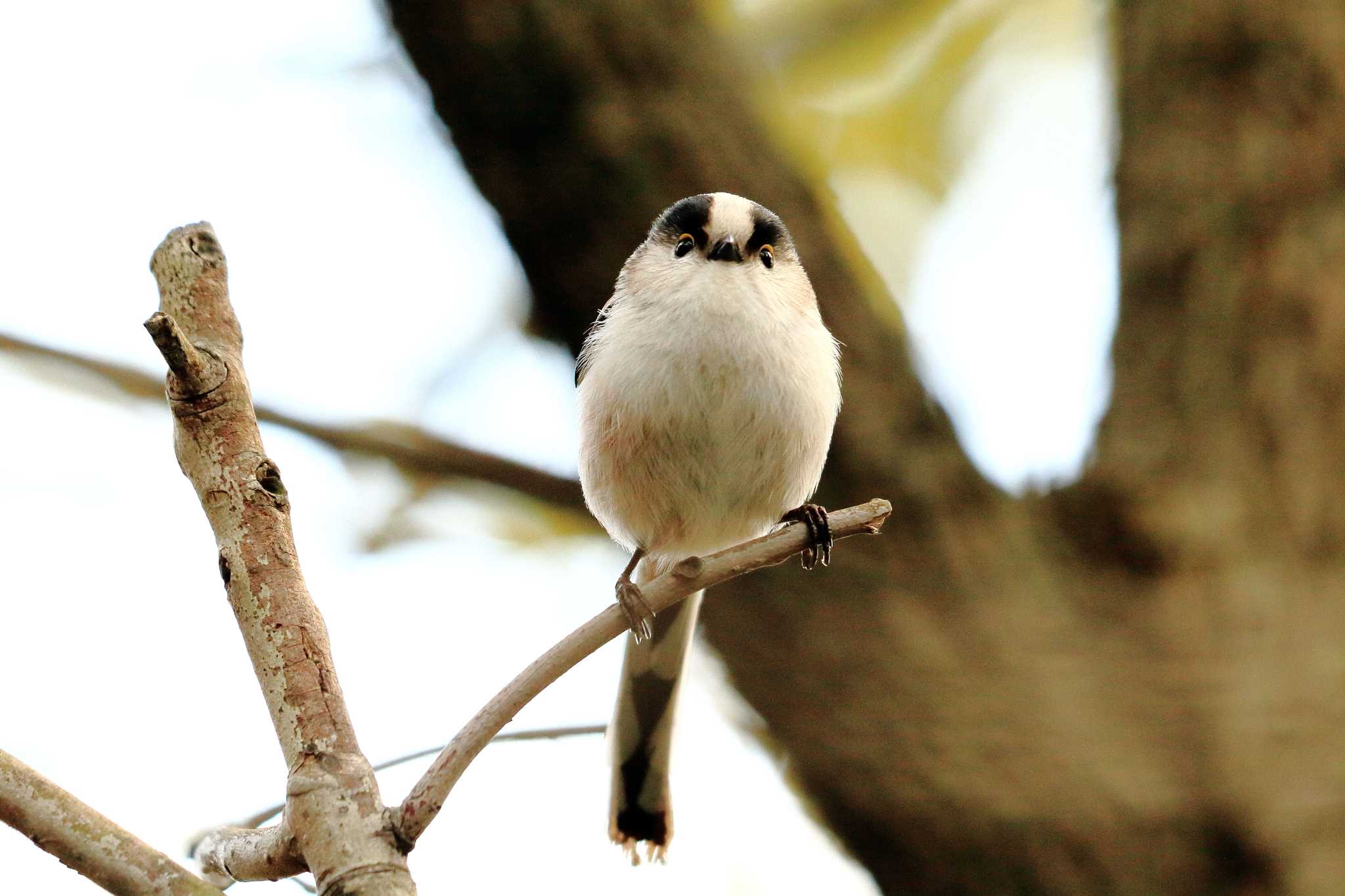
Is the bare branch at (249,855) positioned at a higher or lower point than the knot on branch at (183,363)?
lower

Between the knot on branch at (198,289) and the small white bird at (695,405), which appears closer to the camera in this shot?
the knot on branch at (198,289)

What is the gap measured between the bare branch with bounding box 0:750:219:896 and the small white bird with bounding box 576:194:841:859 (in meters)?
1.05

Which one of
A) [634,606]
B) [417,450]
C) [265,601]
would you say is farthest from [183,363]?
[417,450]

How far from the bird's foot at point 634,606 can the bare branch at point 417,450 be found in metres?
0.93

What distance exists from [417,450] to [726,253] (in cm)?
118

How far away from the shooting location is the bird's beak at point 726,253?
2.59 metres

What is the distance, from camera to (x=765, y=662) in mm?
3279

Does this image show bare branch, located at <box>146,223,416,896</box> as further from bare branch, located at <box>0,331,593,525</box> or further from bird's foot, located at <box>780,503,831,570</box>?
bare branch, located at <box>0,331,593,525</box>

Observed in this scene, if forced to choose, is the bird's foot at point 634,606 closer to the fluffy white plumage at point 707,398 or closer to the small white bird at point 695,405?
the small white bird at point 695,405

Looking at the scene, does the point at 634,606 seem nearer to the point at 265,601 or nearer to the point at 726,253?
the point at 265,601

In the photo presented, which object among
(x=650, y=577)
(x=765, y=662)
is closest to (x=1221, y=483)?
(x=765, y=662)

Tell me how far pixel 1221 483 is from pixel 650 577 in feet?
5.17

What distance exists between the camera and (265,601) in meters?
1.47

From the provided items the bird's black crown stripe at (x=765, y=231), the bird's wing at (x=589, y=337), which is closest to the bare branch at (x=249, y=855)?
the bird's wing at (x=589, y=337)
